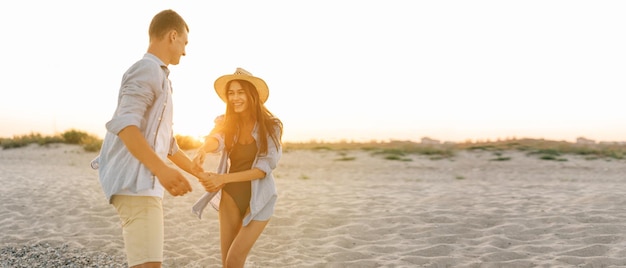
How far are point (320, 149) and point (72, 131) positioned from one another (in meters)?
9.82

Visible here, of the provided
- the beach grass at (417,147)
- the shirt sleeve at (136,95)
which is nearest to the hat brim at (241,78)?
the shirt sleeve at (136,95)

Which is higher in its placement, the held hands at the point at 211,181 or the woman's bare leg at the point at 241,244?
the held hands at the point at 211,181

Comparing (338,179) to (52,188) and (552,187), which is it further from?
(52,188)

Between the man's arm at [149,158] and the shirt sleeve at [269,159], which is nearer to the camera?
the man's arm at [149,158]

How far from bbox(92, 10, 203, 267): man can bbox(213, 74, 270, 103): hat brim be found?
2.49 ft

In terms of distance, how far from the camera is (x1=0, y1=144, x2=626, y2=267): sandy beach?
688 cm

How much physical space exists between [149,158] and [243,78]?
1.17 m

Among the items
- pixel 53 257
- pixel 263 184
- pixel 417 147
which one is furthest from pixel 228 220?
pixel 417 147

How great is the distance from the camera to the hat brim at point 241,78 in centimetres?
383

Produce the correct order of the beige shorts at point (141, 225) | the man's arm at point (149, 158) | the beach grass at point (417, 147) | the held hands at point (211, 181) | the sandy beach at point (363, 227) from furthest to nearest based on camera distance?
the beach grass at point (417, 147), the sandy beach at point (363, 227), the held hands at point (211, 181), the beige shorts at point (141, 225), the man's arm at point (149, 158)

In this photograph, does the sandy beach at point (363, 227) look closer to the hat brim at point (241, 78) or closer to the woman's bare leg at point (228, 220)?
Result: the woman's bare leg at point (228, 220)

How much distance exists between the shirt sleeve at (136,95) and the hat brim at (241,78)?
3.10 feet

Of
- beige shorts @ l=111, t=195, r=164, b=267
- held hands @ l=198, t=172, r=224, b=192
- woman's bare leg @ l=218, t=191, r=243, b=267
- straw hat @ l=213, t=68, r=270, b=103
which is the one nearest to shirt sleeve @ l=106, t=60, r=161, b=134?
beige shorts @ l=111, t=195, r=164, b=267

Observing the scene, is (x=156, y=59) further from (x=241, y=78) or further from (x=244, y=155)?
(x=244, y=155)
